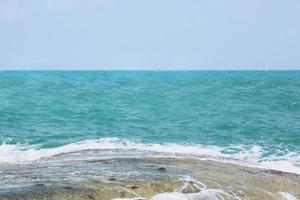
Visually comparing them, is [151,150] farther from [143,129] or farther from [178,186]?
[143,129]

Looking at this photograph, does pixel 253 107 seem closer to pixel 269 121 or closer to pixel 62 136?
pixel 269 121

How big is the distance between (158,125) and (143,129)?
5.60ft

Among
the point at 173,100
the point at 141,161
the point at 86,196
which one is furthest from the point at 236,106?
the point at 86,196

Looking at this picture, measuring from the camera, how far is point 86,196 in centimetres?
1134

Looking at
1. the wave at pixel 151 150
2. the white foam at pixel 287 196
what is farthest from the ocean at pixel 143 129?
the white foam at pixel 287 196

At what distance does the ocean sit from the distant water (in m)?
0.05

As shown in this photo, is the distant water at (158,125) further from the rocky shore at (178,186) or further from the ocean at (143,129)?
the rocky shore at (178,186)

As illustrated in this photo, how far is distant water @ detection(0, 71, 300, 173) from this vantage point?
989 inches

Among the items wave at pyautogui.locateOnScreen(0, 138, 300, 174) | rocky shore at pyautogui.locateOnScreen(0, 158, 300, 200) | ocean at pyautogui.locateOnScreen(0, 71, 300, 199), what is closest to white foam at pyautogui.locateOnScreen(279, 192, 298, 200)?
rocky shore at pyautogui.locateOnScreen(0, 158, 300, 200)

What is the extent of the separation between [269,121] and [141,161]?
20.0 m

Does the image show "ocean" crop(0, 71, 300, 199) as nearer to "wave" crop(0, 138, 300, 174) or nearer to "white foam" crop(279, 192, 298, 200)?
"wave" crop(0, 138, 300, 174)

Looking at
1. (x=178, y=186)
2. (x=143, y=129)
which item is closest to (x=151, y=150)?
(x=178, y=186)

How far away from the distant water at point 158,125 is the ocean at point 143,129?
0.05 metres

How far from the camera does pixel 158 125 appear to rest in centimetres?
3453
